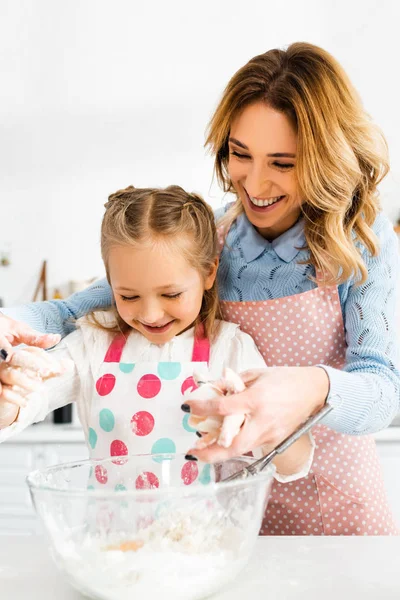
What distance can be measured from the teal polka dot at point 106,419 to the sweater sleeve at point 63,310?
0.18 m

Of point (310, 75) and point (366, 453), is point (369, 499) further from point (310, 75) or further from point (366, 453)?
point (310, 75)

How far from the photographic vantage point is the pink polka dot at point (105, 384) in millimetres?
1245

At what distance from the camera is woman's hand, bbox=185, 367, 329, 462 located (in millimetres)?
858

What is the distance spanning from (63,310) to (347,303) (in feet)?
1.61

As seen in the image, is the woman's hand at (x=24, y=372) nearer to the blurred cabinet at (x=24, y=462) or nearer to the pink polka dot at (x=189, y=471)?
the pink polka dot at (x=189, y=471)

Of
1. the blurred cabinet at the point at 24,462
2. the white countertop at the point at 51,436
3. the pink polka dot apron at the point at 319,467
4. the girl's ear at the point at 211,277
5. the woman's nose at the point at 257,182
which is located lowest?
the blurred cabinet at the point at 24,462

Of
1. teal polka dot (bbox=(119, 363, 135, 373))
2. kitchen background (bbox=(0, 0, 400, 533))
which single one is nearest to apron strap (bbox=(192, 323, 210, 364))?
teal polka dot (bbox=(119, 363, 135, 373))

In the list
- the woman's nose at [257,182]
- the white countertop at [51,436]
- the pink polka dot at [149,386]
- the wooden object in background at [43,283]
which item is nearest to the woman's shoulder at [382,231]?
the woman's nose at [257,182]

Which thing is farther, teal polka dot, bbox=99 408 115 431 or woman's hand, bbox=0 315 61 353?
teal polka dot, bbox=99 408 115 431

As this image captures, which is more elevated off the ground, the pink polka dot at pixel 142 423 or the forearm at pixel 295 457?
the forearm at pixel 295 457

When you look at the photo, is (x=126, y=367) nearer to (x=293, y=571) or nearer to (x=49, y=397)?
(x=49, y=397)

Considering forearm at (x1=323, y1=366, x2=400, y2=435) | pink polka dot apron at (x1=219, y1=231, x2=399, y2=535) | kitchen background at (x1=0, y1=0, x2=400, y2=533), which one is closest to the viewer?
forearm at (x1=323, y1=366, x2=400, y2=435)

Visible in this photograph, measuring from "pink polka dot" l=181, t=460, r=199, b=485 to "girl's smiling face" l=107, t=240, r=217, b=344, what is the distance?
28 cm

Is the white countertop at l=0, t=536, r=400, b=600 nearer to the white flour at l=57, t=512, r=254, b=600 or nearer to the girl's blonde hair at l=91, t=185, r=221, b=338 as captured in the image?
the white flour at l=57, t=512, r=254, b=600
